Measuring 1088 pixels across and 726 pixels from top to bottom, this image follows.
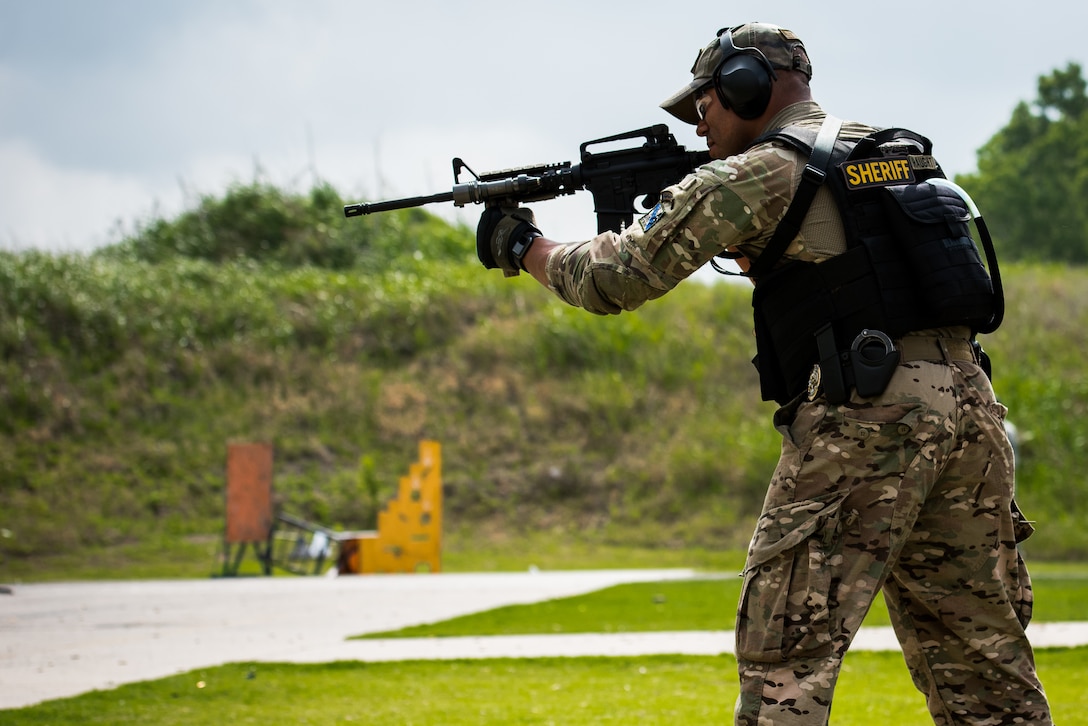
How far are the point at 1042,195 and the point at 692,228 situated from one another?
37657mm

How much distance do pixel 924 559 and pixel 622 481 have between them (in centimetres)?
1679

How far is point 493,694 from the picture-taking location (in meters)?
5.61

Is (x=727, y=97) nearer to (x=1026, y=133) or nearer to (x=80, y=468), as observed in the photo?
(x=80, y=468)

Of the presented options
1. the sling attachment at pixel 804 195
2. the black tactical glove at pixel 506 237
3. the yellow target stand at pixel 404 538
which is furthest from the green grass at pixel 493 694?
the yellow target stand at pixel 404 538

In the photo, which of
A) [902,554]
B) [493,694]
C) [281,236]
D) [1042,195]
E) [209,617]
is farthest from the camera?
[1042,195]

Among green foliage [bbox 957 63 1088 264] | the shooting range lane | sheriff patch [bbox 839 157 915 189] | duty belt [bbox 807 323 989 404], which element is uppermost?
green foliage [bbox 957 63 1088 264]

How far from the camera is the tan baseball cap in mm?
3062

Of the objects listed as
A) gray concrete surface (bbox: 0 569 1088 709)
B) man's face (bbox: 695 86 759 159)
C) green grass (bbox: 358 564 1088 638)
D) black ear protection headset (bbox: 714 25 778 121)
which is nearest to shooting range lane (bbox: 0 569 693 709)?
gray concrete surface (bbox: 0 569 1088 709)

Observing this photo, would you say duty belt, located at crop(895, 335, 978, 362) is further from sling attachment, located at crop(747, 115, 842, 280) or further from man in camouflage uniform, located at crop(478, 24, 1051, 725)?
sling attachment, located at crop(747, 115, 842, 280)

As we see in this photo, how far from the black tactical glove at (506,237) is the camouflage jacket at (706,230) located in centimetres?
32

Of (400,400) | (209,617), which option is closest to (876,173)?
(209,617)

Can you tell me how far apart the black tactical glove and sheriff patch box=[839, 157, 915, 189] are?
88 cm

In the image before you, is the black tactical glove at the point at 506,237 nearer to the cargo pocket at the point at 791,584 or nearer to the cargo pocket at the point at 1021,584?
the cargo pocket at the point at 791,584

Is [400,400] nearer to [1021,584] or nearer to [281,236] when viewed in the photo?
[281,236]
